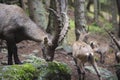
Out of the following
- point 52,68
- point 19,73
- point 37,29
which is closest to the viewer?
point 19,73

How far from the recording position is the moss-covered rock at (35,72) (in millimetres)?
7787

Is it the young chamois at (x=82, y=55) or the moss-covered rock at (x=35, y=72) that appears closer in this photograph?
the moss-covered rock at (x=35, y=72)

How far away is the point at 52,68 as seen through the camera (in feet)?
29.8

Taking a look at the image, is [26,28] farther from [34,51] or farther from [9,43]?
[34,51]

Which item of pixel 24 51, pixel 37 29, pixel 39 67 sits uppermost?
pixel 37 29

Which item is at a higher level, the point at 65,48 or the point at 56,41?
the point at 56,41

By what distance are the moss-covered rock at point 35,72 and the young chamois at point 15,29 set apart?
51.5 inches

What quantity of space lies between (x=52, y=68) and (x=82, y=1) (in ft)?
18.6

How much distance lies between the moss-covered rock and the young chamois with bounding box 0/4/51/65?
4.29 feet

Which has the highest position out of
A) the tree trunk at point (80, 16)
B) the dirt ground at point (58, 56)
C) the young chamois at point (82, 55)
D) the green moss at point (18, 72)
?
the tree trunk at point (80, 16)

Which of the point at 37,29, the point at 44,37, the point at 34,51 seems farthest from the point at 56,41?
the point at 34,51

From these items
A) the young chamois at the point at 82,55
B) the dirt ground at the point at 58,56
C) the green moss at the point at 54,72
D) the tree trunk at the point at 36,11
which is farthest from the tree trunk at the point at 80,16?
the green moss at the point at 54,72

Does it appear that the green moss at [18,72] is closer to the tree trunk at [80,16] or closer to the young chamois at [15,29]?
the young chamois at [15,29]

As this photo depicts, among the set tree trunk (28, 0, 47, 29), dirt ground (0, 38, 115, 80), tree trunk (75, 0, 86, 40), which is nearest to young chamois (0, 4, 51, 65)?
dirt ground (0, 38, 115, 80)
